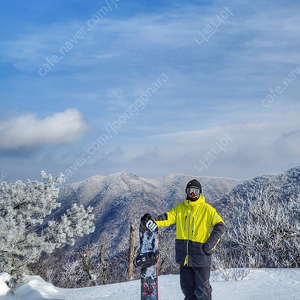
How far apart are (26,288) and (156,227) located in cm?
553

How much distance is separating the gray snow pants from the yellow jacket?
0.39ft

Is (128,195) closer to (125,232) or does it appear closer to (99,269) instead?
(125,232)

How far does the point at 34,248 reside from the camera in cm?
906

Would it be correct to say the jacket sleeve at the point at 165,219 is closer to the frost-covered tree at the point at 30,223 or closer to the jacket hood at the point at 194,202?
the jacket hood at the point at 194,202

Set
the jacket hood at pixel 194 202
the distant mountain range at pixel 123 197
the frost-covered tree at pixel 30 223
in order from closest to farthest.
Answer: the jacket hood at pixel 194 202 < the frost-covered tree at pixel 30 223 < the distant mountain range at pixel 123 197

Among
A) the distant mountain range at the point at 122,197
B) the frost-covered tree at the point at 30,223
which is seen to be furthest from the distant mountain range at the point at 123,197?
the frost-covered tree at the point at 30,223

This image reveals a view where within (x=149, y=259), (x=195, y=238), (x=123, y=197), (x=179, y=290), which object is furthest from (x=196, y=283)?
(x=123, y=197)

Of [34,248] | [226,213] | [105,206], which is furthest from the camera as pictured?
[105,206]

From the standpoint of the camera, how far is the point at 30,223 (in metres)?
9.35

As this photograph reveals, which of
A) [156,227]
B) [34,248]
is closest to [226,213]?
[34,248]

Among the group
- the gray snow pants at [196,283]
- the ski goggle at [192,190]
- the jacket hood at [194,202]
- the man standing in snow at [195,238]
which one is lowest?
the gray snow pants at [196,283]

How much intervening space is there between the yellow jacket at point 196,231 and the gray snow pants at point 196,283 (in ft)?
0.39

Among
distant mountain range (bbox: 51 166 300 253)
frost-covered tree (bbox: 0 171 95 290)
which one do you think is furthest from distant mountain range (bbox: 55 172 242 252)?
frost-covered tree (bbox: 0 171 95 290)

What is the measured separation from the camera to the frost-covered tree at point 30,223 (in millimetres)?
8867
